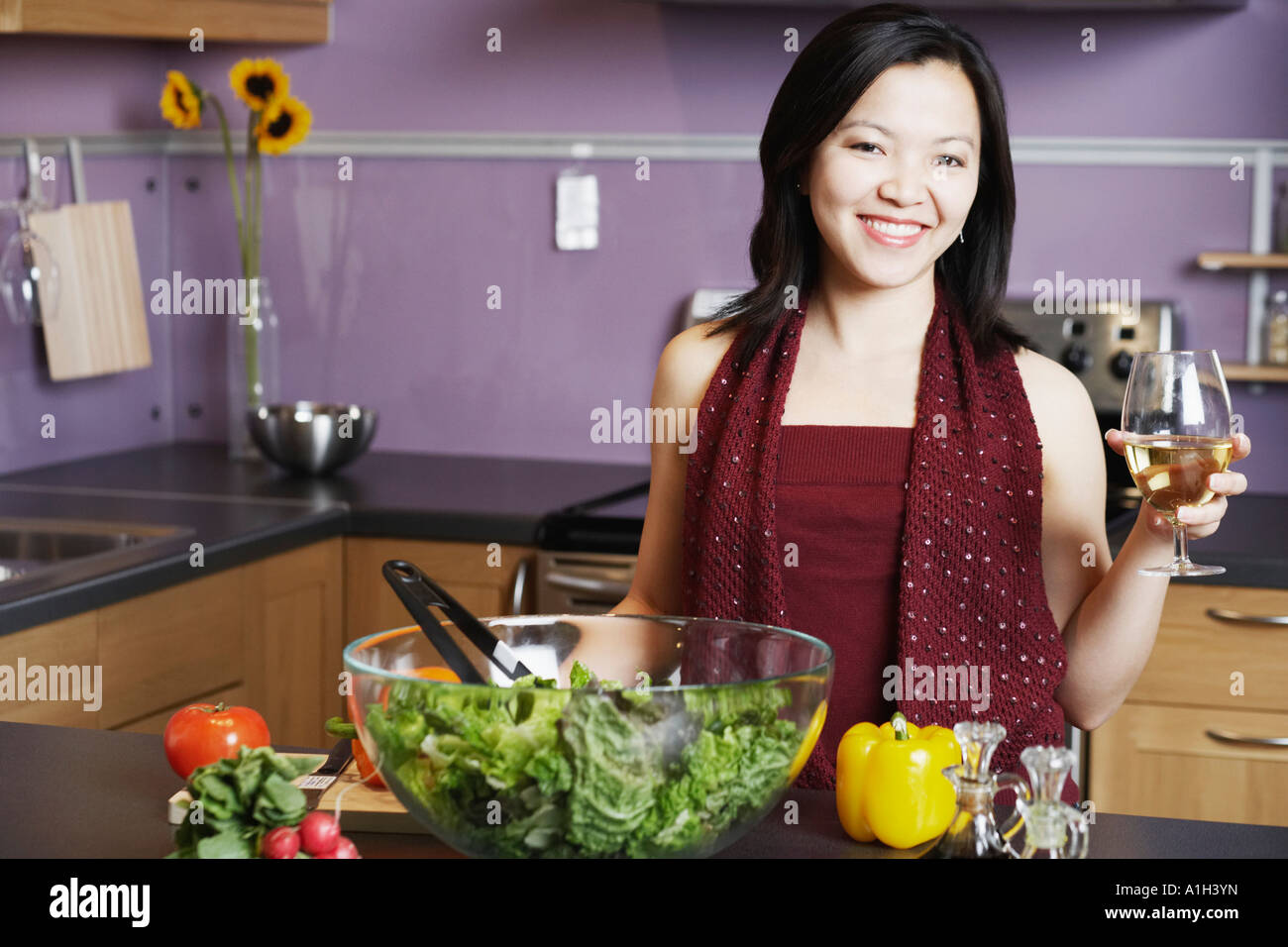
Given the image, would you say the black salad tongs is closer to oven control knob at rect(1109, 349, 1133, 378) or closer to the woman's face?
the woman's face

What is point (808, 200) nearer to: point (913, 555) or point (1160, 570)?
point (913, 555)

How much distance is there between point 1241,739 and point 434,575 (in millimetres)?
1376

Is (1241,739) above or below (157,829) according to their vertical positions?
below

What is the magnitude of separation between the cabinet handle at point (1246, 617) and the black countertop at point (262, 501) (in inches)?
43.6

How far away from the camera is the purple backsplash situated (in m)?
3.00

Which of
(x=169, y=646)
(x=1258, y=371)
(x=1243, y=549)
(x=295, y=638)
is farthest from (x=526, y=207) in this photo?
(x=1243, y=549)

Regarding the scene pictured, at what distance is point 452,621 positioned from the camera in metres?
1.16

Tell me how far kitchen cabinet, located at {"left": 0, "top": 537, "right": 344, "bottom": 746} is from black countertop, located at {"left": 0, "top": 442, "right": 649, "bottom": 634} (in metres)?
0.03

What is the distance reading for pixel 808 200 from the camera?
1720 millimetres

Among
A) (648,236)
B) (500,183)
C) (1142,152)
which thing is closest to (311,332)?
(500,183)

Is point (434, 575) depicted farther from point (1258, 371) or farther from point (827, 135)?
point (1258, 371)

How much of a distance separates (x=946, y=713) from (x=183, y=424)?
250cm

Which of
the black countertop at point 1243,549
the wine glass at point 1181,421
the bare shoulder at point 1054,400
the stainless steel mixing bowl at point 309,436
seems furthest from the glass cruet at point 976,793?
the stainless steel mixing bowl at point 309,436

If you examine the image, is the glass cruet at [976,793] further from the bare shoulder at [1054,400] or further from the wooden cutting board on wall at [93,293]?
the wooden cutting board on wall at [93,293]
